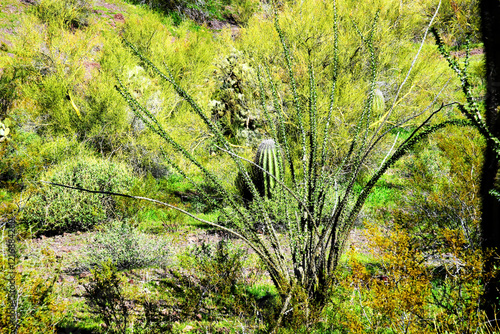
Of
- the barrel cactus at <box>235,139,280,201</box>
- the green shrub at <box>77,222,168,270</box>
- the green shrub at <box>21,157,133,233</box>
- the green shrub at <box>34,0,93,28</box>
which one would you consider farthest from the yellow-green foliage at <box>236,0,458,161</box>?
the green shrub at <box>34,0,93,28</box>

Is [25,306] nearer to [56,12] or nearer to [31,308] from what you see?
[31,308]

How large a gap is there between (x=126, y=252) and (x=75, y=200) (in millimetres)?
1621

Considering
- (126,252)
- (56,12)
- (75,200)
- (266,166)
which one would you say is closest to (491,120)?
(126,252)

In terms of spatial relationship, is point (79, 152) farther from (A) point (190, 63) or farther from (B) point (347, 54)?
(B) point (347, 54)

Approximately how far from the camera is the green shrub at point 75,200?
4.08 metres

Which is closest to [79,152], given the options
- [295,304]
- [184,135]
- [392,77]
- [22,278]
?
[184,135]

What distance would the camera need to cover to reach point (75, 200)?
4242 mm

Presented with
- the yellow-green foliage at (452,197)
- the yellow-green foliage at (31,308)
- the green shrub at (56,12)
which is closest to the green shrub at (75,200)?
the yellow-green foliage at (31,308)

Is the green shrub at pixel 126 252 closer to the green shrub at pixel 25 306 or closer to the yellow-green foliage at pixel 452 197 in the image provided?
the green shrub at pixel 25 306

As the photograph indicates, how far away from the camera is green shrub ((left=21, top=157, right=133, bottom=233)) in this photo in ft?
13.4

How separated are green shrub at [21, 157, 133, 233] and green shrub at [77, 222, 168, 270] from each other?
69cm

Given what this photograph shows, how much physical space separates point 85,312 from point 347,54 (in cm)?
640

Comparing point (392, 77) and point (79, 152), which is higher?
point (392, 77)

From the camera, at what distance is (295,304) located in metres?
1.32
